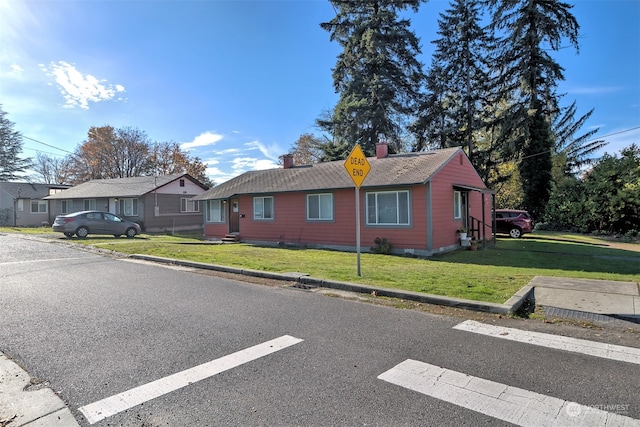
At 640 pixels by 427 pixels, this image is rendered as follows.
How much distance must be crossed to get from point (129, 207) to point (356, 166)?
25332 mm

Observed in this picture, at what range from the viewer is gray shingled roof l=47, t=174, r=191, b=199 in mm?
28264

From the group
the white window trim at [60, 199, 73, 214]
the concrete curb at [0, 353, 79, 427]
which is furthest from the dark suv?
the white window trim at [60, 199, 73, 214]

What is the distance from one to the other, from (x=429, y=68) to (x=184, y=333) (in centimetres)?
3467

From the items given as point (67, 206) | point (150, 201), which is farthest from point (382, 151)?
point (67, 206)

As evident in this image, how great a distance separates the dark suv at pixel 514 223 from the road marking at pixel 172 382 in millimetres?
20178

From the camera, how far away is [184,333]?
16.0 ft

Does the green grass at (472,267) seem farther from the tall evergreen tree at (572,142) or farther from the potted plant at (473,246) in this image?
the tall evergreen tree at (572,142)

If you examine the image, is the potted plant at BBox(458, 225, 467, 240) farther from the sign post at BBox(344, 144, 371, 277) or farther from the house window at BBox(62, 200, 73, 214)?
the house window at BBox(62, 200, 73, 214)

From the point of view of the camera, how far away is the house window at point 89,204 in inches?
1229

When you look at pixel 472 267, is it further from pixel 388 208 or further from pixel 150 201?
pixel 150 201

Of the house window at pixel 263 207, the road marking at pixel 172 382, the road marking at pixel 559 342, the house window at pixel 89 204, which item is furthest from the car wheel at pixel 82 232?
the road marking at pixel 559 342

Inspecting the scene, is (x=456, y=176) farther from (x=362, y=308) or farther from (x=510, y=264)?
(x=362, y=308)

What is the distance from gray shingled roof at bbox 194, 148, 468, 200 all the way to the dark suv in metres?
7.70

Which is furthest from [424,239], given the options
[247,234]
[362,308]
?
[247,234]
